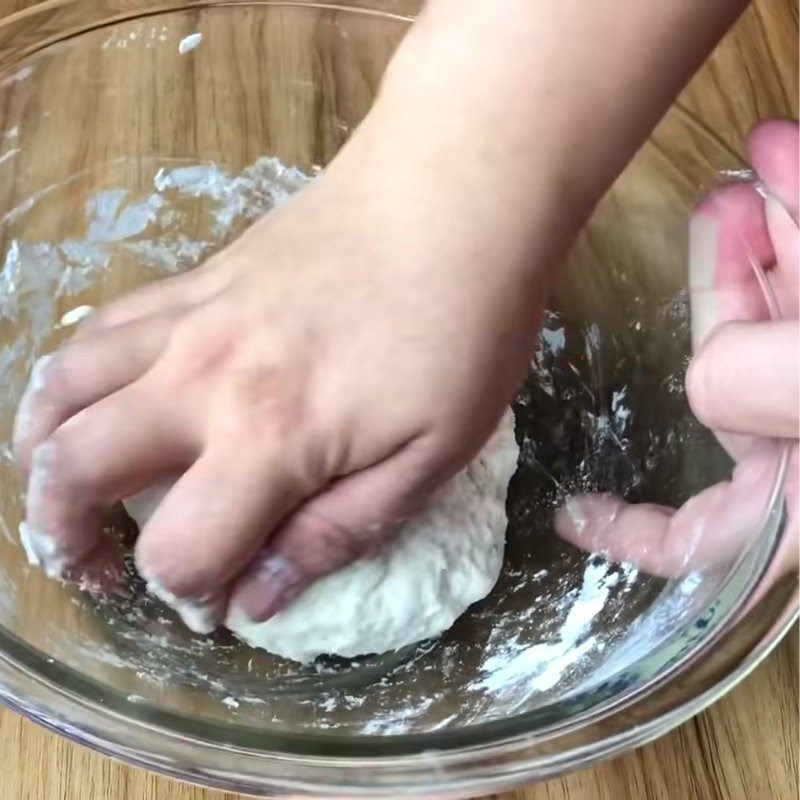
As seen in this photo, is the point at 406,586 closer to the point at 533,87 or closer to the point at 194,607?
the point at 194,607

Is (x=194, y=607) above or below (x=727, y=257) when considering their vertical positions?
below

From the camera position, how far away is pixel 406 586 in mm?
641

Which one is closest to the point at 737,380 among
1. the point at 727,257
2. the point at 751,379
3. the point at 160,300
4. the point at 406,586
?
the point at 751,379

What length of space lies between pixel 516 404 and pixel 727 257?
0.18 m

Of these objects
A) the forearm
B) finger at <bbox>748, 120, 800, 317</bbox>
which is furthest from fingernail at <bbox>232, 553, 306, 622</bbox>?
finger at <bbox>748, 120, 800, 317</bbox>

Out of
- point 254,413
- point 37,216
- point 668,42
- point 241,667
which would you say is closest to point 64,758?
point 241,667

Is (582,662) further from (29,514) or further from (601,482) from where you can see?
(29,514)

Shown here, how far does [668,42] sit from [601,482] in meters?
0.32

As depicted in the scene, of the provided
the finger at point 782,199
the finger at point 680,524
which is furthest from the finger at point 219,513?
the finger at point 782,199

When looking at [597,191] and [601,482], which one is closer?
[597,191]

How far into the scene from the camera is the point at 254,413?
51cm

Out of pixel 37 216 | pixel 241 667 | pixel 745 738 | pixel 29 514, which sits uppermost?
pixel 37 216

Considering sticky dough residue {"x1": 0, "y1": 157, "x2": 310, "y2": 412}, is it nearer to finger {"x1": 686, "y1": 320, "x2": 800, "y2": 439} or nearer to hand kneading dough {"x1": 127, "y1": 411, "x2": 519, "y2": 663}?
hand kneading dough {"x1": 127, "y1": 411, "x2": 519, "y2": 663}

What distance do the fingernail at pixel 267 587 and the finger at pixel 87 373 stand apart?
13 centimetres
